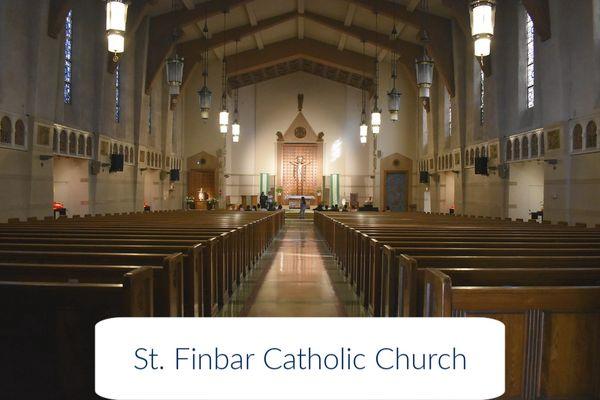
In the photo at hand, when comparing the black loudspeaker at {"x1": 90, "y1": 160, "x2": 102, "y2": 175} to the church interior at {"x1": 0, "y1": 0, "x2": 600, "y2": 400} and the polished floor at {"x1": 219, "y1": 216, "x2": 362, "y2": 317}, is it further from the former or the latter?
the polished floor at {"x1": 219, "y1": 216, "x2": 362, "y2": 317}

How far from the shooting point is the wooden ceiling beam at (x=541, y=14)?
12547mm

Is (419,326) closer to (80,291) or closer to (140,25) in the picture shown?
(80,291)

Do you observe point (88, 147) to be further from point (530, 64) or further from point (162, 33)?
point (530, 64)

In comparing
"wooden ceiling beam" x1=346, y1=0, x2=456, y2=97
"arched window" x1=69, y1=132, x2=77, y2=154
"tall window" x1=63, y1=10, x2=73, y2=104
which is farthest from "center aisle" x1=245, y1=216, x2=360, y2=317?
"wooden ceiling beam" x1=346, y1=0, x2=456, y2=97

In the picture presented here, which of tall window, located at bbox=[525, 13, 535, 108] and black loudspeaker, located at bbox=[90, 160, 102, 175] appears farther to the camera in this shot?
black loudspeaker, located at bbox=[90, 160, 102, 175]

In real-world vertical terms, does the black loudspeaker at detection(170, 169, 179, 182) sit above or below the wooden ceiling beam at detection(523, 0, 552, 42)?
below

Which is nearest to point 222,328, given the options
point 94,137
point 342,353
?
point 342,353

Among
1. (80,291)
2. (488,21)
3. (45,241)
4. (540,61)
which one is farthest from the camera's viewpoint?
(540,61)

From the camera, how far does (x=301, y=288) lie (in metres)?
7.14

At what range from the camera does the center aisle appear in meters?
5.79

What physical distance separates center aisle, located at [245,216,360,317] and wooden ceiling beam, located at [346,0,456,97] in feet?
35.3

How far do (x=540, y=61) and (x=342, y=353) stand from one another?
14.0 m

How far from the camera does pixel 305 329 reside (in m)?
1.70

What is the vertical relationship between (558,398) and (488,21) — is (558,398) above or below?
below
